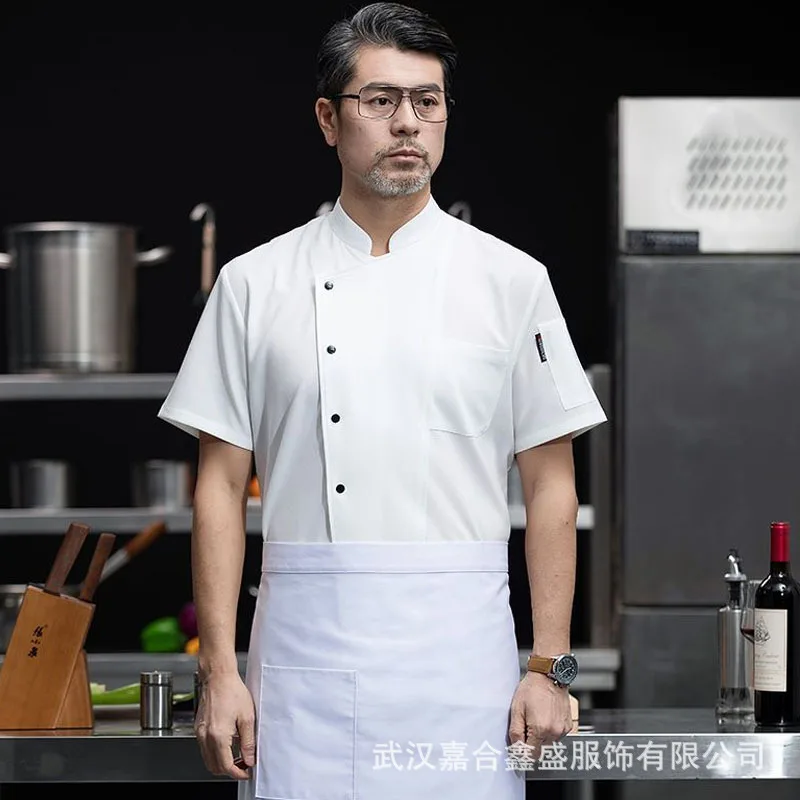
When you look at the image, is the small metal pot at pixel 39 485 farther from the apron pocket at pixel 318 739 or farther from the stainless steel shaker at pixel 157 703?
the apron pocket at pixel 318 739

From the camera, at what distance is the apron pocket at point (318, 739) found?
6.23ft

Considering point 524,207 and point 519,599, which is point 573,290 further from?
point 519,599

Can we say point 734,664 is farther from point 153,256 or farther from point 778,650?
point 153,256

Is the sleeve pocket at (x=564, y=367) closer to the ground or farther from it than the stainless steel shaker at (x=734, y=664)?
farther from it

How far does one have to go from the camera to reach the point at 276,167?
14.0 feet

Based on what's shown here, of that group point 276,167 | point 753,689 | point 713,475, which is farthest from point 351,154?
point 276,167

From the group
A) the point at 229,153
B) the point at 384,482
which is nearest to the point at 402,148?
the point at 384,482

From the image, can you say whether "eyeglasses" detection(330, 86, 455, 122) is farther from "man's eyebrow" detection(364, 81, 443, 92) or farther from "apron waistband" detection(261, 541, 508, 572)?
"apron waistband" detection(261, 541, 508, 572)

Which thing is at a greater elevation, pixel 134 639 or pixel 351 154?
pixel 351 154

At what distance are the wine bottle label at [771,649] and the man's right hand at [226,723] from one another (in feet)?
3.13

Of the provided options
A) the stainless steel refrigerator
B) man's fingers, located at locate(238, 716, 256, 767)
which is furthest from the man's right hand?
the stainless steel refrigerator

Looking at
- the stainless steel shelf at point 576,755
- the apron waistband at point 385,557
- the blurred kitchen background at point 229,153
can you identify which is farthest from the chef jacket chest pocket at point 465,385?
A: the blurred kitchen background at point 229,153

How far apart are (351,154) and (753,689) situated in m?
1.14

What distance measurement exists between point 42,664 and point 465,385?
3.15 feet
